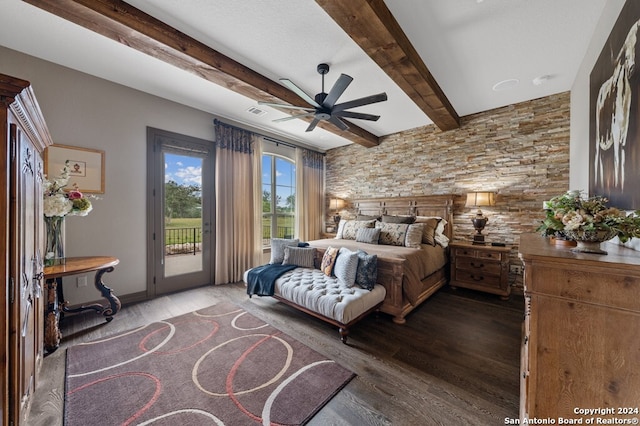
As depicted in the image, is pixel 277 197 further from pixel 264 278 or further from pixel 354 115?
pixel 354 115

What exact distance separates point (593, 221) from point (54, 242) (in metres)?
4.18

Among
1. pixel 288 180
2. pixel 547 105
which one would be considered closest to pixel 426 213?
pixel 547 105

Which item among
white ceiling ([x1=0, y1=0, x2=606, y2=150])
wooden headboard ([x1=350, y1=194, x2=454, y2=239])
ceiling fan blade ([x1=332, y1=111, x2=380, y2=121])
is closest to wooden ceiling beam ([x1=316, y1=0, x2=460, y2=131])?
white ceiling ([x1=0, y1=0, x2=606, y2=150])

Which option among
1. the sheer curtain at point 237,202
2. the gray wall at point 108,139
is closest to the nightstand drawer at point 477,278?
the sheer curtain at point 237,202

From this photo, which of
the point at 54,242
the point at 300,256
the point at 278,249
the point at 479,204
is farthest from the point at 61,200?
the point at 479,204

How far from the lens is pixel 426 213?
4359 mm

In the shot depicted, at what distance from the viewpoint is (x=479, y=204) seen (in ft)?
11.8

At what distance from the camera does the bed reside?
2742 mm

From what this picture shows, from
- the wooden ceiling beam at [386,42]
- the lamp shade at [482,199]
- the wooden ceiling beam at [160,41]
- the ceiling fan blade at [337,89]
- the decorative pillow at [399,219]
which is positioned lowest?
the decorative pillow at [399,219]

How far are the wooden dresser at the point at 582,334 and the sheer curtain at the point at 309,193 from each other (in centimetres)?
457

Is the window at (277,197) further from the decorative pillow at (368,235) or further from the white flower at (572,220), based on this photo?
the white flower at (572,220)

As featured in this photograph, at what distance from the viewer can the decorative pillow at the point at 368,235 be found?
3.88 metres

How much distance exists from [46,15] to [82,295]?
287 centimetres

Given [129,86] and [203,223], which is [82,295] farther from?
[129,86]
